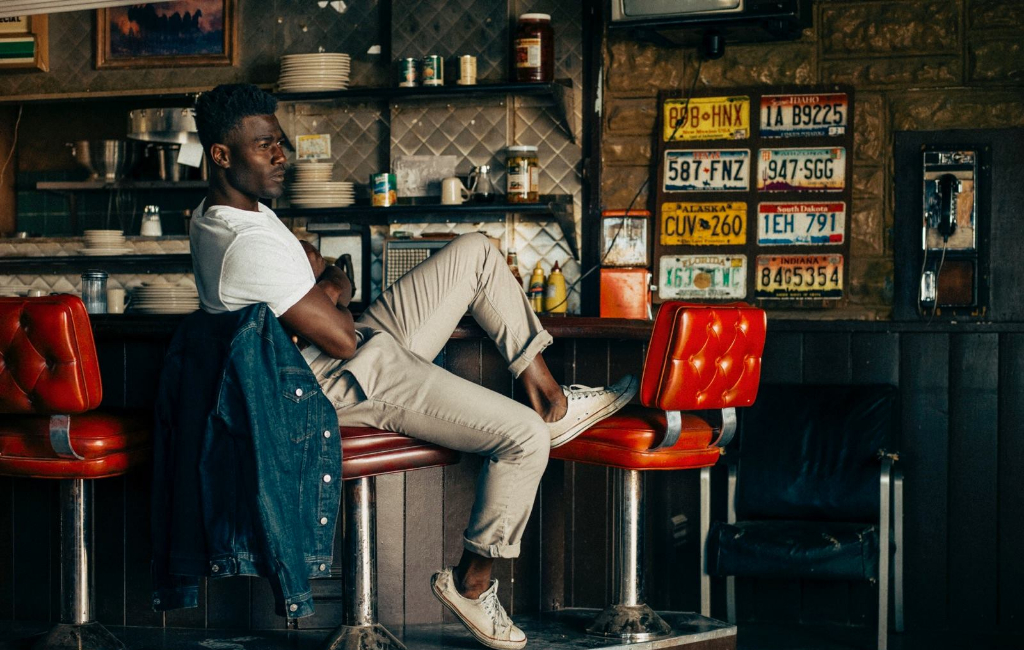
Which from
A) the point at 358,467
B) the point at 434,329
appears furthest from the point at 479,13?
the point at 358,467

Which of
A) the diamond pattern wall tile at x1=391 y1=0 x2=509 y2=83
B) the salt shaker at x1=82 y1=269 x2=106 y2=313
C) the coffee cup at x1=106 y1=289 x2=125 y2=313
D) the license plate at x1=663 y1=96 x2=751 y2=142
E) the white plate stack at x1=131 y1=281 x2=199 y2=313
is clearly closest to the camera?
the salt shaker at x1=82 y1=269 x2=106 y2=313

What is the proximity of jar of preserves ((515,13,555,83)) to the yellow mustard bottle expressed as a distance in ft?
2.76

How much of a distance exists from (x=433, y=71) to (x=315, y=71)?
55 centimetres

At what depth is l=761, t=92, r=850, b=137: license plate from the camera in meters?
4.61

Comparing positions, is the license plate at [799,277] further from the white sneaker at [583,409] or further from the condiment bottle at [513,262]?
the white sneaker at [583,409]

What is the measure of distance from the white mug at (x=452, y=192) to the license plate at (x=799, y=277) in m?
1.32

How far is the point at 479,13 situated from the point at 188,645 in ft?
10.1

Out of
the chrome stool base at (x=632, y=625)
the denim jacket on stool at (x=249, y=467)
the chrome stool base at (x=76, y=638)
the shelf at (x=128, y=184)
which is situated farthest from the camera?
the shelf at (x=128, y=184)

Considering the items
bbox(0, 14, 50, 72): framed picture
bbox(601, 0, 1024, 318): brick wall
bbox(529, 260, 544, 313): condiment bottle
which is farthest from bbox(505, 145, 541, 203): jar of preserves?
bbox(0, 14, 50, 72): framed picture

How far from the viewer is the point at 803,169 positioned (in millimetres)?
4664

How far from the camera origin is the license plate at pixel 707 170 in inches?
186

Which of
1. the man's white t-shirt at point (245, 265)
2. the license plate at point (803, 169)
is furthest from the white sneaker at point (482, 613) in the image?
A: the license plate at point (803, 169)

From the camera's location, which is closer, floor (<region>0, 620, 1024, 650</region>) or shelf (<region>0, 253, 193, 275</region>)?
floor (<region>0, 620, 1024, 650</region>)

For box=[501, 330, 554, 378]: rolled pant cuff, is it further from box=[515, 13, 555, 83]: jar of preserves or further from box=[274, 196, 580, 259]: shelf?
box=[515, 13, 555, 83]: jar of preserves
